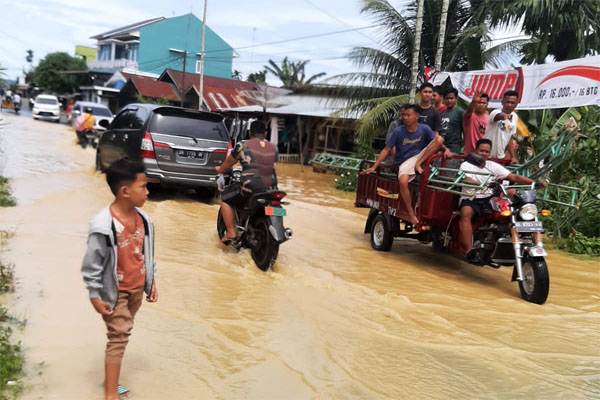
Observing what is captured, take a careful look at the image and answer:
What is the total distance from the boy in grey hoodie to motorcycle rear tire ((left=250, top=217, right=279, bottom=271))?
3.09 m

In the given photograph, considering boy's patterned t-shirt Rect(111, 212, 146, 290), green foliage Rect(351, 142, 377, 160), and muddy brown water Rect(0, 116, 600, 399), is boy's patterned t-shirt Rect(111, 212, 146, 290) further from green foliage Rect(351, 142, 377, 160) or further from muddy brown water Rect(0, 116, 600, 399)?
green foliage Rect(351, 142, 377, 160)

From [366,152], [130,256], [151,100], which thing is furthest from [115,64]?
[130,256]

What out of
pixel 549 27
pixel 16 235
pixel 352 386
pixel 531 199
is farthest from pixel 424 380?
pixel 549 27

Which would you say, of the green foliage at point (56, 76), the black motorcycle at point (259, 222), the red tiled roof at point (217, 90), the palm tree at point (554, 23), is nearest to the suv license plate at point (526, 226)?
the black motorcycle at point (259, 222)

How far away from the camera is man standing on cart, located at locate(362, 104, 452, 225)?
749 cm

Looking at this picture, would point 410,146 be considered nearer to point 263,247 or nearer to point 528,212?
point 528,212

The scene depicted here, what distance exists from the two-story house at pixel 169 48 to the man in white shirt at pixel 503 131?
4089 cm

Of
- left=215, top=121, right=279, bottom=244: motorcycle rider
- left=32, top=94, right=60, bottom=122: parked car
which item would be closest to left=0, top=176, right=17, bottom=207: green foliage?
left=215, top=121, right=279, bottom=244: motorcycle rider

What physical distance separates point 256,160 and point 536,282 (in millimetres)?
3408

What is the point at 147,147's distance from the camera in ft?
32.1

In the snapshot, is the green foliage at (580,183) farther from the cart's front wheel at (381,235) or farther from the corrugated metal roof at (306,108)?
the corrugated metal roof at (306,108)

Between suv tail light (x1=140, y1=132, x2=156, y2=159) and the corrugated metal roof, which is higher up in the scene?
the corrugated metal roof

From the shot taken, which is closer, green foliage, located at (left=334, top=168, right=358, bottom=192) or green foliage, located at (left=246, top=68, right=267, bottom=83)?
green foliage, located at (left=334, top=168, right=358, bottom=192)

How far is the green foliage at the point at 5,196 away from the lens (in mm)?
8648
